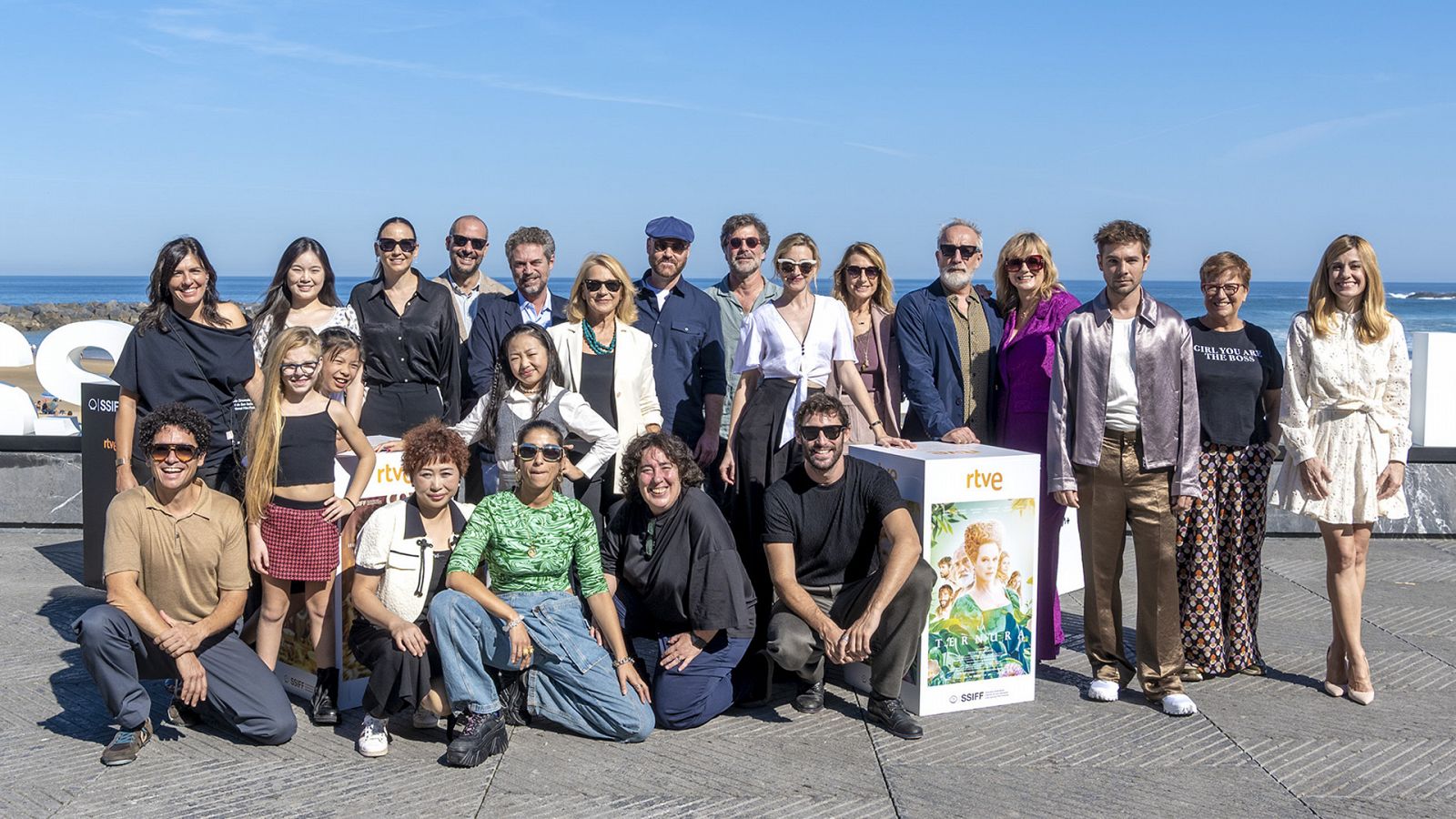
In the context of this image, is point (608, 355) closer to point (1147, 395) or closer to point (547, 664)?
point (547, 664)

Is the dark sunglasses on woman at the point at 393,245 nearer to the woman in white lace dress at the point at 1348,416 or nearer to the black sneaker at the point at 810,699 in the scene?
the black sneaker at the point at 810,699

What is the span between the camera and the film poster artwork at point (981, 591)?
4.72 metres

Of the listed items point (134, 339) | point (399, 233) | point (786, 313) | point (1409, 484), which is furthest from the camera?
point (1409, 484)

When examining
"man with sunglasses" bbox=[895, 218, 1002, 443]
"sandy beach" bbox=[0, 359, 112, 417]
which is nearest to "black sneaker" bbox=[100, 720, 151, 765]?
"man with sunglasses" bbox=[895, 218, 1002, 443]

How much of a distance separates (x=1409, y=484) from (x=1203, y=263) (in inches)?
178

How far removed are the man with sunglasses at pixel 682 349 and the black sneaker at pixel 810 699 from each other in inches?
54.4

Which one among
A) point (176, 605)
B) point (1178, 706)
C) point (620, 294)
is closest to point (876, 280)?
point (620, 294)

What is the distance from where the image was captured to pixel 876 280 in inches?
225

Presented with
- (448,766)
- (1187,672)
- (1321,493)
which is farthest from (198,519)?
(1321,493)

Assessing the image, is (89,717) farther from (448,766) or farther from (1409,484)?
(1409,484)

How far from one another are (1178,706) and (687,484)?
2104 millimetres

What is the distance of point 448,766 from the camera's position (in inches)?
161

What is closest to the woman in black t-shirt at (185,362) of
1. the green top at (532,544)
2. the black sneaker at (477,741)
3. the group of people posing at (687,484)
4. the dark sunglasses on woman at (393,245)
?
the group of people posing at (687,484)

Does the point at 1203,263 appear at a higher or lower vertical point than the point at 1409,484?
higher
